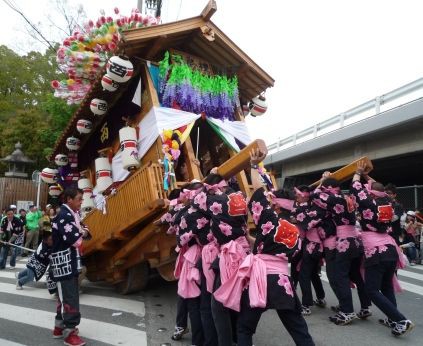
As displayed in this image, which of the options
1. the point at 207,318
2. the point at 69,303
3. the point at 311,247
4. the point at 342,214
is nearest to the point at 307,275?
the point at 311,247

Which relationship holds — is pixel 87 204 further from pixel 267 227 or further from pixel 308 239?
pixel 267 227

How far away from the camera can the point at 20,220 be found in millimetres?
11297

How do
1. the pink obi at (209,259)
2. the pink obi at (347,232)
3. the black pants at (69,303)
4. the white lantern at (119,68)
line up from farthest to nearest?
the white lantern at (119,68) → the pink obi at (347,232) → the black pants at (69,303) → the pink obi at (209,259)

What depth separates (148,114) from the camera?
649 centimetres

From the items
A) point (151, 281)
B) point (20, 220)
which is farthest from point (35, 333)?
point (20, 220)

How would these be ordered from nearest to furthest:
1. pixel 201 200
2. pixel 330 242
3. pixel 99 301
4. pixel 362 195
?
pixel 201 200
pixel 362 195
pixel 330 242
pixel 99 301

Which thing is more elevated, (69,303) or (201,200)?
(201,200)

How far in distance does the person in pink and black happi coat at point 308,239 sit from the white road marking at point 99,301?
7.96 feet

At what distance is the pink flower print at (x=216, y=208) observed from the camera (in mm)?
3634

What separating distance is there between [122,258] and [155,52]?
3605mm

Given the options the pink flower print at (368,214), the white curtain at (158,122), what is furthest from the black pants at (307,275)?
the white curtain at (158,122)

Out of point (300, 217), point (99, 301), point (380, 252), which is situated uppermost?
point (300, 217)

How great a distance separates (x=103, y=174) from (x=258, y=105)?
367cm

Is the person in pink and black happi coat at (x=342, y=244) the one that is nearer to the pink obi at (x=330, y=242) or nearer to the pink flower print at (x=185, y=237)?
the pink obi at (x=330, y=242)
